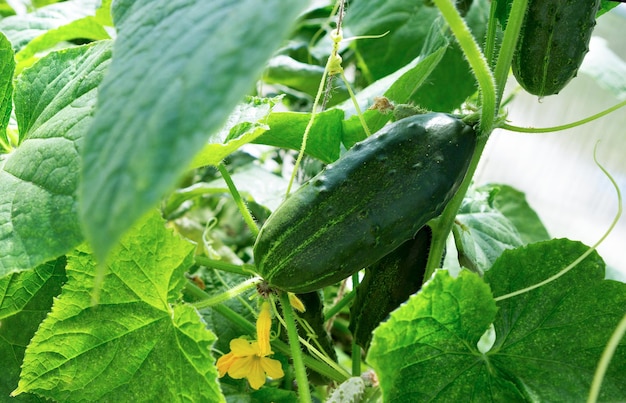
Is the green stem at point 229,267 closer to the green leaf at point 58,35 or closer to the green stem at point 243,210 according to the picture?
the green stem at point 243,210

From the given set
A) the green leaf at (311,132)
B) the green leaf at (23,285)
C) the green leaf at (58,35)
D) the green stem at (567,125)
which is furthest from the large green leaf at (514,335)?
the green leaf at (58,35)

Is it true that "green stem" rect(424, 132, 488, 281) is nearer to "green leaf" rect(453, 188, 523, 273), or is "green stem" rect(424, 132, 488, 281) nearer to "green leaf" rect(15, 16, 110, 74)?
"green leaf" rect(453, 188, 523, 273)

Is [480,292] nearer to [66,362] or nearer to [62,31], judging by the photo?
[66,362]

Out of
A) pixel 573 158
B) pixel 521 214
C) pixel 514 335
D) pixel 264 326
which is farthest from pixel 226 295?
pixel 573 158

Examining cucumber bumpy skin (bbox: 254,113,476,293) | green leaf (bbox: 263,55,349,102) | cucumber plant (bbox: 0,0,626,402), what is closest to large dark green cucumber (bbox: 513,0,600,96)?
cucumber plant (bbox: 0,0,626,402)

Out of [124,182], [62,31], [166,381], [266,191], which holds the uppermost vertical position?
[124,182]

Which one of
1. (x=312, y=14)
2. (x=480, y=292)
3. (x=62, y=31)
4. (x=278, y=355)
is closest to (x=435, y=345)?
(x=480, y=292)
